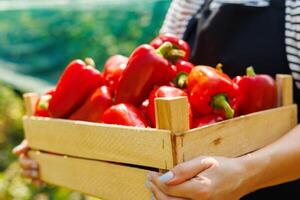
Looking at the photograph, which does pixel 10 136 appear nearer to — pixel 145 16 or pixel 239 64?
pixel 145 16

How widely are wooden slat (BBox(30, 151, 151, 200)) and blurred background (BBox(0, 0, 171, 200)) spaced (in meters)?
2.13

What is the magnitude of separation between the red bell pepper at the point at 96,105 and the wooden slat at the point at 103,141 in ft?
0.17

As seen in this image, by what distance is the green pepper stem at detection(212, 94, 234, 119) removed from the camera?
112 cm

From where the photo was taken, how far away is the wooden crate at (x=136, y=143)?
3.31ft

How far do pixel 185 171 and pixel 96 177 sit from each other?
30 centimetres

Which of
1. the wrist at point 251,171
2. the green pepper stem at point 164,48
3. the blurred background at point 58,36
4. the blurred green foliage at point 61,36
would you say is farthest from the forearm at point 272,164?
the blurred green foliage at point 61,36

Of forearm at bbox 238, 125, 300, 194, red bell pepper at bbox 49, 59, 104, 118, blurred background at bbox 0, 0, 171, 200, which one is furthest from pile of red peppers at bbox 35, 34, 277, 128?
blurred background at bbox 0, 0, 171, 200

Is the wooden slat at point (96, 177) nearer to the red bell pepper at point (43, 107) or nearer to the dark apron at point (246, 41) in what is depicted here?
the red bell pepper at point (43, 107)

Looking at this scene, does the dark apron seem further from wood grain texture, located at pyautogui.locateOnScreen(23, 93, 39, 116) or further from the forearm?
wood grain texture, located at pyautogui.locateOnScreen(23, 93, 39, 116)

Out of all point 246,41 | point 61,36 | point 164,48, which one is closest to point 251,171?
point 164,48

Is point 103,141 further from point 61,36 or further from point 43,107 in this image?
point 61,36

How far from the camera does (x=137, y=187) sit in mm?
1113

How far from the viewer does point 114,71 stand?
4.31ft

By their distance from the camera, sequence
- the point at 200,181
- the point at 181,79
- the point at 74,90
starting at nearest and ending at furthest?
1. the point at 200,181
2. the point at 181,79
3. the point at 74,90
